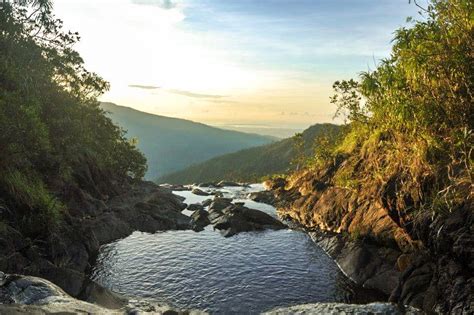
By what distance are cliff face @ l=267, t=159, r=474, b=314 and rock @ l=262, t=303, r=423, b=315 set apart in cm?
111

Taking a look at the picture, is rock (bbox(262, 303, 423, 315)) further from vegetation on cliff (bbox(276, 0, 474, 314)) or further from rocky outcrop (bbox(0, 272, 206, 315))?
rocky outcrop (bbox(0, 272, 206, 315))

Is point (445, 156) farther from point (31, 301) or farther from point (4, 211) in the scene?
point (4, 211)

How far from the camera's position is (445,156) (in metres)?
18.9

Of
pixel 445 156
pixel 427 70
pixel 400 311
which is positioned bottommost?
pixel 400 311

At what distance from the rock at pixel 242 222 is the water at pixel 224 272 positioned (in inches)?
83.7

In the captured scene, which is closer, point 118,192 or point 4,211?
point 4,211

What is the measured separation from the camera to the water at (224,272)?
19.5 meters

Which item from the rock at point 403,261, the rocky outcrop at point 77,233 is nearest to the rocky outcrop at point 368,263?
the rock at point 403,261

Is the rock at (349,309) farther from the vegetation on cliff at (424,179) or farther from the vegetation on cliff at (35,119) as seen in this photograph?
the vegetation on cliff at (35,119)

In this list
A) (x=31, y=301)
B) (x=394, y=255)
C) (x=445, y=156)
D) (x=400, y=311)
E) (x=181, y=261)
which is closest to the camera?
(x=31, y=301)

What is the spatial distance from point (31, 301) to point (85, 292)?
471cm

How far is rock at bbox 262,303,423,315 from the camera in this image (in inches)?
597

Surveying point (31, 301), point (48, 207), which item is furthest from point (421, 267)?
point (48, 207)

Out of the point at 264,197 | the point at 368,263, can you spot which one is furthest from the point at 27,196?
the point at 264,197
